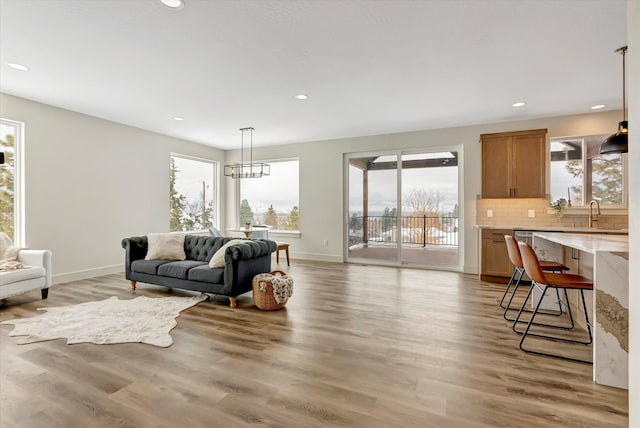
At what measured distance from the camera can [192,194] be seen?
7426 mm

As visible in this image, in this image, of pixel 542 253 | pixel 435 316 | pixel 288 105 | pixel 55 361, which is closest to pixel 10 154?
pixel 55 361

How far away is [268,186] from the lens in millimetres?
7926

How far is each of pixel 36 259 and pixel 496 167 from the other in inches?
281

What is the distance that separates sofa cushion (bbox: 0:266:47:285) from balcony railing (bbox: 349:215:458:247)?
5375mm

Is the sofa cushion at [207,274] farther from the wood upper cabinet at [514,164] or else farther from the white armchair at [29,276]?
the wood upper cabinet at [514,164]

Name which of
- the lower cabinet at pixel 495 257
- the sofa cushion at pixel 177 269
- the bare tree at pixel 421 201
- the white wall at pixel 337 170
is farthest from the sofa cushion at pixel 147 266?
the lower cabinet at pixel 495 257

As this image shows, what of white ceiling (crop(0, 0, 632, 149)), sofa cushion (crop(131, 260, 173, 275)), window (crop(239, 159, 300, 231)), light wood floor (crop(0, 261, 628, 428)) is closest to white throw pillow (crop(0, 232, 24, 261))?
light wood floor (crop(0, 261, 628, 428))

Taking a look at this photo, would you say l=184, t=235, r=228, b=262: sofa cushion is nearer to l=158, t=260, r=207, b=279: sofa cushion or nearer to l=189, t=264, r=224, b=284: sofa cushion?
l=158, t=260, r=207, b=279: sofa cushion

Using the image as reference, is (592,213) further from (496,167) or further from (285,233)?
(285,233)

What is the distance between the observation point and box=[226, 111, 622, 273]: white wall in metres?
5.57

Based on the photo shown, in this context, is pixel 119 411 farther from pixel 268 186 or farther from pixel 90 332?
pixel 268 186

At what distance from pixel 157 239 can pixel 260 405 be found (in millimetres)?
3614

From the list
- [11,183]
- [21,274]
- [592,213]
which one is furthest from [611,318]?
[11,183]

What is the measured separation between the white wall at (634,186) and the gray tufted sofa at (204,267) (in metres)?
3.38
